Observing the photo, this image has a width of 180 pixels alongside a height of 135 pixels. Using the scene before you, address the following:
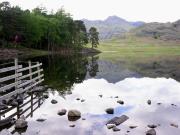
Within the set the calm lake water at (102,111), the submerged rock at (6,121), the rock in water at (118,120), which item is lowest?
the calm lake water at (102,111)

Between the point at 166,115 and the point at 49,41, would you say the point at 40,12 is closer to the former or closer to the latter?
the point at 49,41

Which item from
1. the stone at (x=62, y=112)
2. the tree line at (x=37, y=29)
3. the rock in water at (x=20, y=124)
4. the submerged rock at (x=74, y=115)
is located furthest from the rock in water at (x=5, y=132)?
the tree line at (x=37, y=29)

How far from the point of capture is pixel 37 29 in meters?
132

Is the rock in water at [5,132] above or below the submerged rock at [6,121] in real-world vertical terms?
below

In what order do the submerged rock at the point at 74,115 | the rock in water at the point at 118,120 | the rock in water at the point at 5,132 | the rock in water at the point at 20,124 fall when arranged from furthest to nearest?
1. the submerged rock at the point at 74,115
2. the rock in water at the point at 118,120
3. the rock in water at the point at 20,124
4. the rock in water at the point at 5,132

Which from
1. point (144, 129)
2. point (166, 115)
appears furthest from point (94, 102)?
point (144, 129)

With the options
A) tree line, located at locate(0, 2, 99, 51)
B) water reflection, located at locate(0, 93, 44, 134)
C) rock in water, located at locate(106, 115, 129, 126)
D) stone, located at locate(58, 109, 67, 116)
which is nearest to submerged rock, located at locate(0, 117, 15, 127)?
water reflection, located at locate(0, 93, 44, 134)

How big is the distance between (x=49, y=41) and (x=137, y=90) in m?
115

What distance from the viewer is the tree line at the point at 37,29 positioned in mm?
121812

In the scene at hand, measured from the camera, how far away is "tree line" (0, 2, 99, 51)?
122 metres

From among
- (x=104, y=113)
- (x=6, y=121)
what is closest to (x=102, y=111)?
(x=104, y=113)

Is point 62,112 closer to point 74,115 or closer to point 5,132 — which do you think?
point 74,115

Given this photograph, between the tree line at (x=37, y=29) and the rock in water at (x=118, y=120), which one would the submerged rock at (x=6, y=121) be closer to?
the rock in water at (x=118, y=120)

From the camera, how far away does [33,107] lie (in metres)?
24.3
